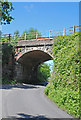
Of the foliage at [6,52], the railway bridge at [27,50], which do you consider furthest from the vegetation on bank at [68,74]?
the foliage at [6,52]

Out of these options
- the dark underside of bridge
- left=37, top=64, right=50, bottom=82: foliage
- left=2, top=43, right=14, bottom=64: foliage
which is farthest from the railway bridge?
left=37, top=64, right=50, bottom=82: foliage

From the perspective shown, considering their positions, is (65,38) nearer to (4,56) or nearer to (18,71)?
(4,56)

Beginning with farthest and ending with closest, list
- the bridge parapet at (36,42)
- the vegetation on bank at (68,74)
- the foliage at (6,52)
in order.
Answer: the foliage at (6,52), the bridge parapet at (36,42), the vegetation on bank at (68,74)

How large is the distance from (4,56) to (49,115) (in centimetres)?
1551

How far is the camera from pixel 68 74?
7152mm

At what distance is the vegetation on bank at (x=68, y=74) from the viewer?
5.89m

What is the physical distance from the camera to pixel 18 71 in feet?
70.9

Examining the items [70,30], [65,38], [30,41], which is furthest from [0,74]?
[65,38]

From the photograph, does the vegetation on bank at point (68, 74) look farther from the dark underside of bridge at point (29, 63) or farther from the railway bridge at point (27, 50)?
the dark underside of bridge at point (29, 63)

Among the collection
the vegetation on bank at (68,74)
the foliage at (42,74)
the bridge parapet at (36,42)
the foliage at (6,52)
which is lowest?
the foliage at (42,74)

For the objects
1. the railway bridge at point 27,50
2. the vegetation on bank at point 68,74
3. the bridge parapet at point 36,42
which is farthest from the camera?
the railway bridge at point 27,50

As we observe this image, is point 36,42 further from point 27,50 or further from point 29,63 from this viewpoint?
point 29,63

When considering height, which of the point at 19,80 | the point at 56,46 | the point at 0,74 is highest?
the point at 56,46

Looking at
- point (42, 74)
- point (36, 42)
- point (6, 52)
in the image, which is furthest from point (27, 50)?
point (42, 74)
